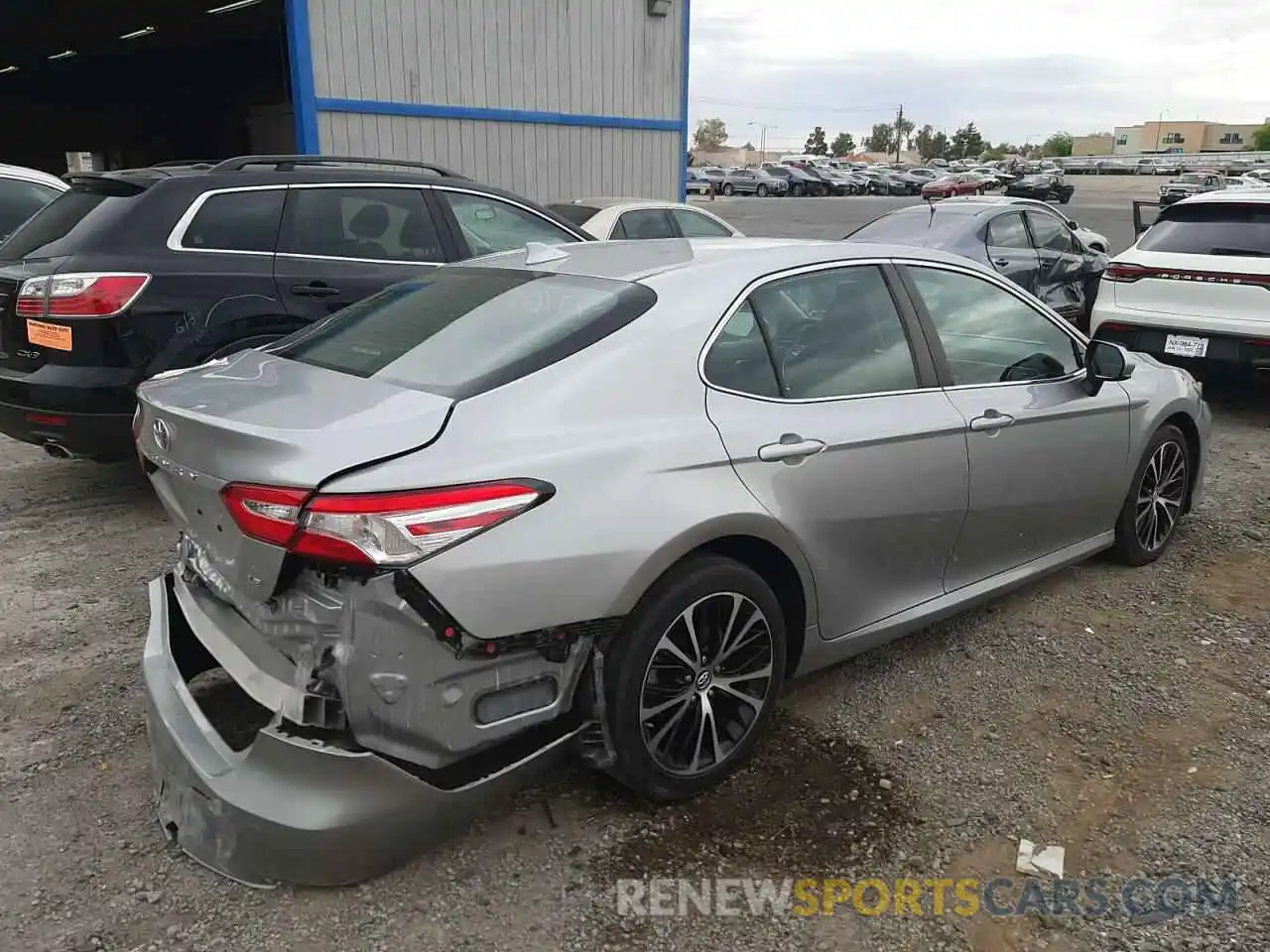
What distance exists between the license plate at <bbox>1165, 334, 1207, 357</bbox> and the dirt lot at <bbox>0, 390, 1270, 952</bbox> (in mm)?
3387

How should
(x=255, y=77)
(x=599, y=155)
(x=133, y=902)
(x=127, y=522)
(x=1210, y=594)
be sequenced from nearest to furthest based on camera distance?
(x=133, y=902)
(x=1210, y=594)
(x=127, y=522)
(x=599, y=155)
(x=255, y=77)

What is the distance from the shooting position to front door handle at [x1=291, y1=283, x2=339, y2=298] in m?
5.28

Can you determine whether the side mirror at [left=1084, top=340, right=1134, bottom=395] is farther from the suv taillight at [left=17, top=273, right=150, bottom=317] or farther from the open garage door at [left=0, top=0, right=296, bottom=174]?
the open garage door at [left=0, top=0, right=296, bottom=174]

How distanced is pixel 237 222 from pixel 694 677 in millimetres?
3777

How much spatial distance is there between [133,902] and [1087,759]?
9.06ft

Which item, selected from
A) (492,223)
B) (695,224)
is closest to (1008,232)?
(695,224)

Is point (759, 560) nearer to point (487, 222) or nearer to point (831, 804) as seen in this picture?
point (831, 804)

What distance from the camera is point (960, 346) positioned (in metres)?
3.71

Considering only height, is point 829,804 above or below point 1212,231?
below

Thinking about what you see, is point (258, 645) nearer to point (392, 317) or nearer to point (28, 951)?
point (28, 951)

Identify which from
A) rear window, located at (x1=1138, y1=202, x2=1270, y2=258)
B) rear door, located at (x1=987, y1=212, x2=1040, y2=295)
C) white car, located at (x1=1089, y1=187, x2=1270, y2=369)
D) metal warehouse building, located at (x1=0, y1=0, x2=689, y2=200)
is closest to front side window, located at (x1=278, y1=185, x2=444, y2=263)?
metal warehouse building, located at (x1=0, y1=0, x2=689, y2=200)

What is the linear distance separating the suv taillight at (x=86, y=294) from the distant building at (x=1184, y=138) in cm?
14448

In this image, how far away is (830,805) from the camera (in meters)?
2.94

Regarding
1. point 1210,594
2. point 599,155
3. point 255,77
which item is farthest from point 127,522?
point 255,77
